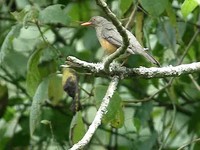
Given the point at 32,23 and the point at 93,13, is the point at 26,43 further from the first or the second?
the point at 32,23

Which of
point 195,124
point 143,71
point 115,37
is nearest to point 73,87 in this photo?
point 115,37

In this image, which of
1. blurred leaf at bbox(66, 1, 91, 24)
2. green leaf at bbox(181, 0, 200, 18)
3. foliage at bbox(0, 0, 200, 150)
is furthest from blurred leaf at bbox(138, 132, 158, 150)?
green leaf at bbox(181, 0, 200, 18)

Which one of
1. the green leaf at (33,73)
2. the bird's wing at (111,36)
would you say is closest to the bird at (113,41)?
the bird's wing at (111,36)

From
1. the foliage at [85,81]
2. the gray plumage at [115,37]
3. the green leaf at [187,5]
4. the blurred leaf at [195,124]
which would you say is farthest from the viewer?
the blurred leaf at [195,124]

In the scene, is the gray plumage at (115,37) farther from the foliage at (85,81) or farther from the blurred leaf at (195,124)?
the blurred leaf at (195,124)

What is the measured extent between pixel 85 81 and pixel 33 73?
0.95m

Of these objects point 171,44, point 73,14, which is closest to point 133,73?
point 171,44

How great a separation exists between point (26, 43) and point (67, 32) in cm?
33

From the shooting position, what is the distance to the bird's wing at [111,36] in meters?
3.63

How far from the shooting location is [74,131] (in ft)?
10.8

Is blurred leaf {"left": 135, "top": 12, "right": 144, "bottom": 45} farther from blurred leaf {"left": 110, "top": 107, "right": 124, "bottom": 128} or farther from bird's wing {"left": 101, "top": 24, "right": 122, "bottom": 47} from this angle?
blurred leaf {"left": 110, "top": 107, "right": 124, "bottom": 128}

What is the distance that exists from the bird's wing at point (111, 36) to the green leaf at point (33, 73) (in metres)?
0.35

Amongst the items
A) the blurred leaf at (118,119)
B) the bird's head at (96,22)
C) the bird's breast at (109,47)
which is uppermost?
the bird's head at (96,22)

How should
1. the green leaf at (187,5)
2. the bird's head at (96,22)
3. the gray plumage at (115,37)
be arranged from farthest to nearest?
the bird's head at (96,22), the gray plumage at (115,37), the green leaf at (187,5)
